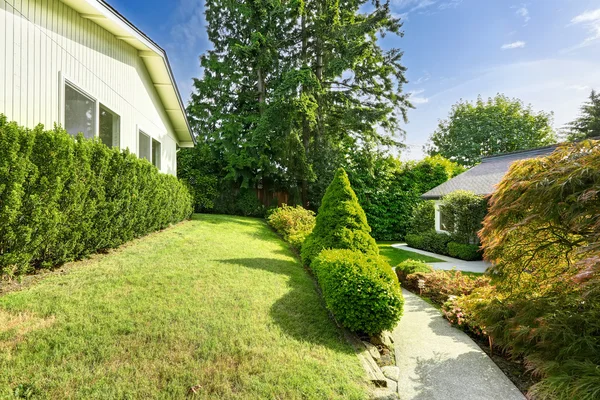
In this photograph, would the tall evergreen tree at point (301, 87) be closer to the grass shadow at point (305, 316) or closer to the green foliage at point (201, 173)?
the green foliage at point (201, 173)

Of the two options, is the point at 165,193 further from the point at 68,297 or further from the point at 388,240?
the point at 388,240

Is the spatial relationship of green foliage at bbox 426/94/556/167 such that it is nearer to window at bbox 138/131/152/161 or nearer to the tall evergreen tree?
the tall evergreen tree

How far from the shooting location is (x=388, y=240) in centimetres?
1684

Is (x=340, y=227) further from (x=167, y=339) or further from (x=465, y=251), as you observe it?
(x=465, y=251)

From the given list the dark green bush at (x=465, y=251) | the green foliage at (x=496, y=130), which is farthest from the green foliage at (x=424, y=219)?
the green foliage at (x=496, y=130)

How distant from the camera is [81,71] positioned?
221 inches

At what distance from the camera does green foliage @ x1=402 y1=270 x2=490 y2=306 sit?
225 inches

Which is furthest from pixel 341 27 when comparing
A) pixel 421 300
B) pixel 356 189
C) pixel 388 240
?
pixel 421 300

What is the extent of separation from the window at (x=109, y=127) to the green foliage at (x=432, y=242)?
1222 centimetres

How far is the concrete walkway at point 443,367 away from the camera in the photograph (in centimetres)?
288

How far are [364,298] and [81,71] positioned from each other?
671 cm

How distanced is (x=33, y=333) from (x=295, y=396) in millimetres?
2476

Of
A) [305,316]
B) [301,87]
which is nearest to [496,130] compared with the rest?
[301,87]

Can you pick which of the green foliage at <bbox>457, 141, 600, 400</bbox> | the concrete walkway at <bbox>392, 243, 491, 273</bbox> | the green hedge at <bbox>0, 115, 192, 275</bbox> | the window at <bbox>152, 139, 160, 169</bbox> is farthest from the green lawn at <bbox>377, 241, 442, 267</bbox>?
the window at <bbox>152, 139, 160, 169</bbox>
